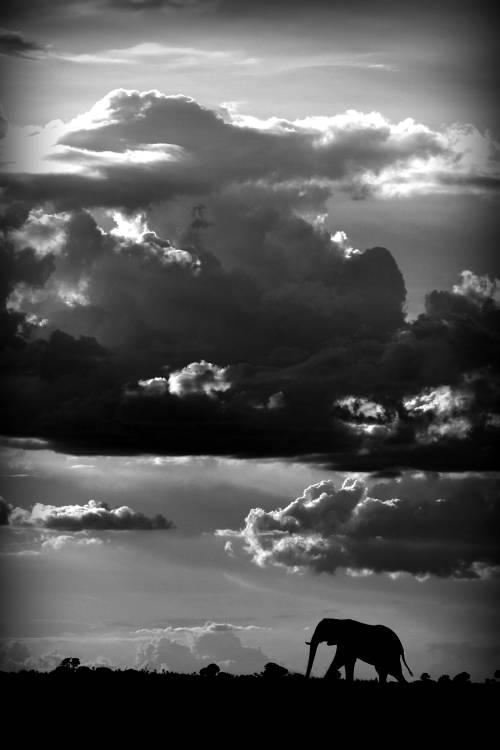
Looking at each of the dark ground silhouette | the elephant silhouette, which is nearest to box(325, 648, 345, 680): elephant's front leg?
the elephant silhouette

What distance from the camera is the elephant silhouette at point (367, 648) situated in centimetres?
10062

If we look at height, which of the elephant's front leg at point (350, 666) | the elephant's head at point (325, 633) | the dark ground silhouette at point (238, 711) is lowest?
the dark ground silhouette at point (238, 711)

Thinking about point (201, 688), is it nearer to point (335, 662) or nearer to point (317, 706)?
point (317, 706)

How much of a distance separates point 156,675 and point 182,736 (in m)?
18.4

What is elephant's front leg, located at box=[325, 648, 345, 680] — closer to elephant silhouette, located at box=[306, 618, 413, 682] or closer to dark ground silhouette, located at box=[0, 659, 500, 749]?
elephant silhouette, located at box=[306, 618, 413, 682]

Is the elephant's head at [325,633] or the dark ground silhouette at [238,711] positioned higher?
the elephant's head at [325,633]

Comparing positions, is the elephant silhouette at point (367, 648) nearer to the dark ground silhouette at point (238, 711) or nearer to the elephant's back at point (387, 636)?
the elephant's back at point (387, 636)

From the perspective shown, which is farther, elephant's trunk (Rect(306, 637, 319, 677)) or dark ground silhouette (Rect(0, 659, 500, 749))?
elephant's trunk (Rect(306, 637, 319, 677))

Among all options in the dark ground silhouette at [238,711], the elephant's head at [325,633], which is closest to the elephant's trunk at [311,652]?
the elephant's head at [325,633]

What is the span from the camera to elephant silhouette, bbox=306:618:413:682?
330ft

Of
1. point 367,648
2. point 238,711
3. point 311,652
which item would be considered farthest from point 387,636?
point 238,711

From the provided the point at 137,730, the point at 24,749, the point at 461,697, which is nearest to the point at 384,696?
the point at 461,697

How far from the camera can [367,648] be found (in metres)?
101

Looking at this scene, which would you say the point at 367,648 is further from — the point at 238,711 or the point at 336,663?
the point at 238,711
